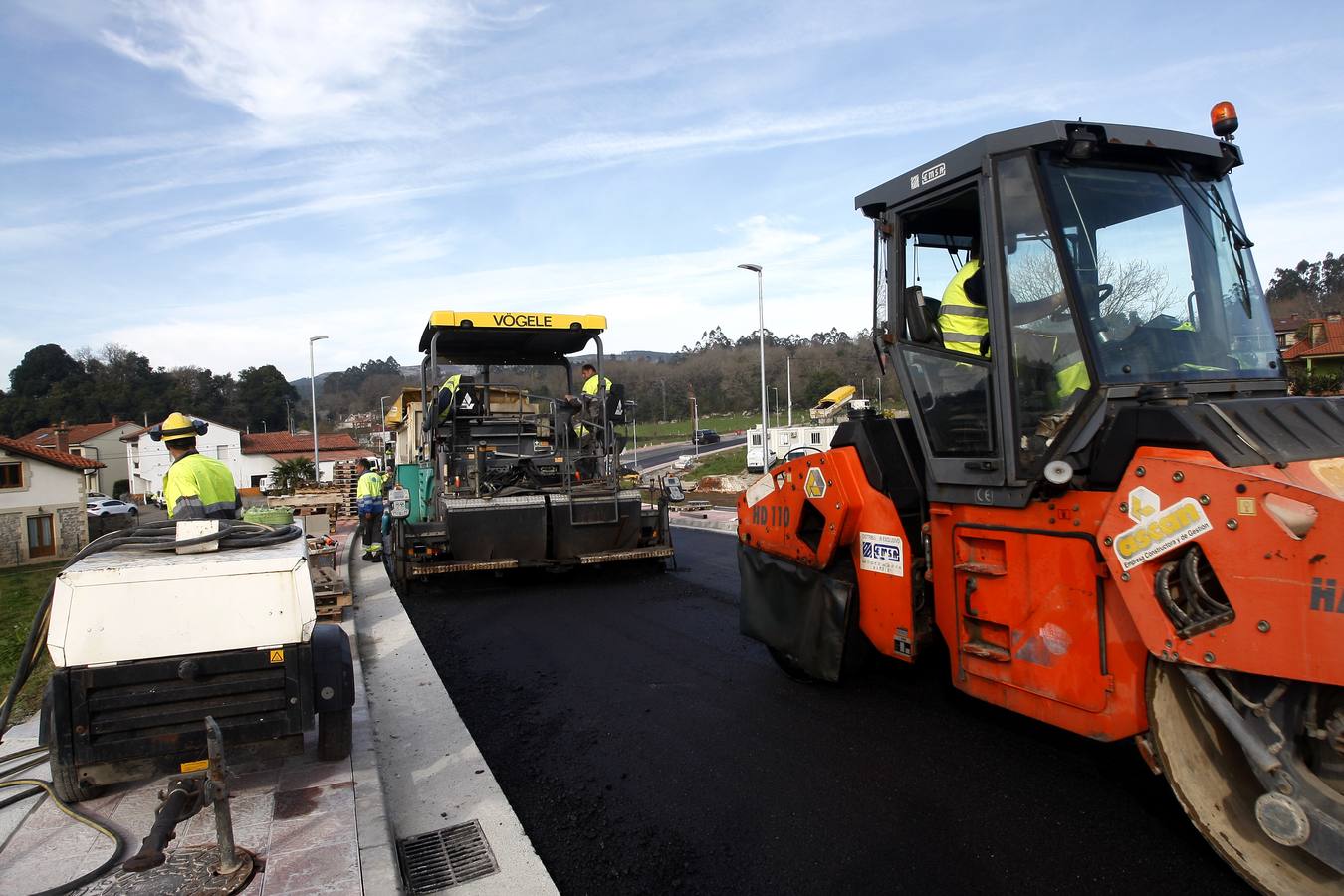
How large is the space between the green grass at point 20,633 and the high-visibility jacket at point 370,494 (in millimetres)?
3823

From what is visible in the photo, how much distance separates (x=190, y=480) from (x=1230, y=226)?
5.18 m

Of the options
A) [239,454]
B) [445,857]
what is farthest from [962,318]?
[239,454]

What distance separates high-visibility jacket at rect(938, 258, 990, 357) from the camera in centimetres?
377

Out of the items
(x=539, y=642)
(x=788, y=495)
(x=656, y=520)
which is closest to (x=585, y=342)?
(x=656, y=520)

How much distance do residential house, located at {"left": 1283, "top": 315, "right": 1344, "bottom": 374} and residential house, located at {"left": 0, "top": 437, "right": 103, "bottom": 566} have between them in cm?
4305

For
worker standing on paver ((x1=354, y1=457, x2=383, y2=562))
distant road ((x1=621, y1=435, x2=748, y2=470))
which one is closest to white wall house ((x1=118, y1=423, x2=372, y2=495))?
distant road ((x1=621, y1=435, x2=748, y2=470))

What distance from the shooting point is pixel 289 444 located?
6562cm

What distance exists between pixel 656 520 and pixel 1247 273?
22.1 ft

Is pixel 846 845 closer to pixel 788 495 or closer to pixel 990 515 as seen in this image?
pixel 990 515

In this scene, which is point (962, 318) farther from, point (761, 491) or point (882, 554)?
point (761, 491)

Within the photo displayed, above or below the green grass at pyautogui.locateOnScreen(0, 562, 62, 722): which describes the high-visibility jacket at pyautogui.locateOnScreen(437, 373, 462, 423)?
above

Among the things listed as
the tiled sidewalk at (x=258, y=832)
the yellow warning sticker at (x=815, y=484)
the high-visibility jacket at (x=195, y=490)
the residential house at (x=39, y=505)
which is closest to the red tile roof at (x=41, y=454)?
the residential house at (x=39, y=505)

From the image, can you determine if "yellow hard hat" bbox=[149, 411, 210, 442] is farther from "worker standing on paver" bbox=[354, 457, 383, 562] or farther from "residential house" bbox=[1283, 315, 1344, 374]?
"residential house" bbox=[1283, 315, 1344, 374]

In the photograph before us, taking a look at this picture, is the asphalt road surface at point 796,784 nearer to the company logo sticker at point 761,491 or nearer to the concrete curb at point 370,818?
the concrete curb at point 370,818
